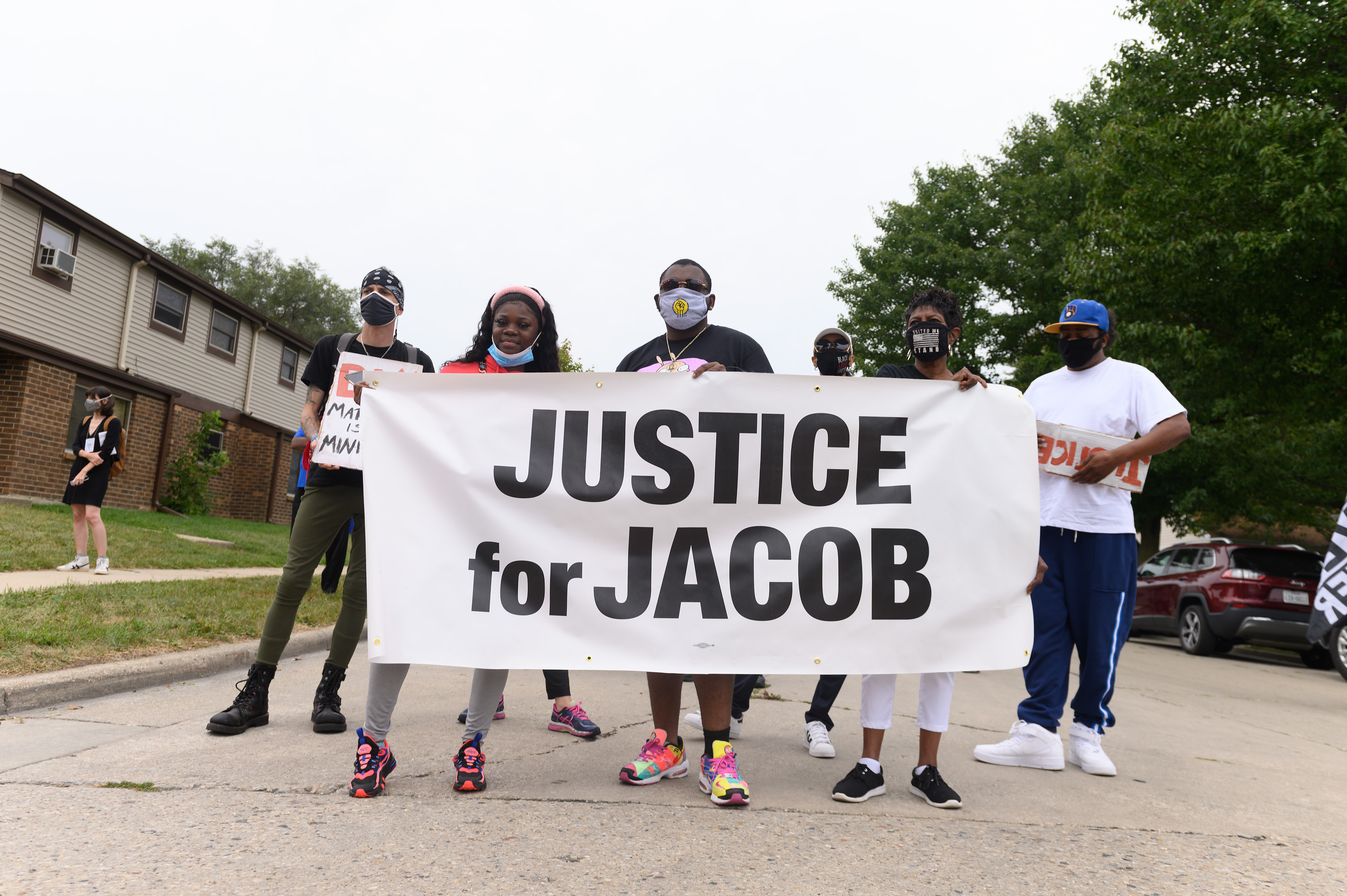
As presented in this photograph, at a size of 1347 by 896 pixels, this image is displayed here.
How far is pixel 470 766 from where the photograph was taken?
3457 mm

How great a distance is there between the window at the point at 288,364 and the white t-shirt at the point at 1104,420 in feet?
95.3

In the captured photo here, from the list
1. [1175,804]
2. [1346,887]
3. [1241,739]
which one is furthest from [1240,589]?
[1346,887]

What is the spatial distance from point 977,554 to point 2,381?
20.4m

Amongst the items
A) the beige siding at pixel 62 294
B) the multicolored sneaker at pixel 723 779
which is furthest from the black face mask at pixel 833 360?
the beige siding at pixel 62 294

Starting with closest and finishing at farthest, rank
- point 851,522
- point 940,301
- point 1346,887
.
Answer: point 1346,887
point 851,522
point 940,301

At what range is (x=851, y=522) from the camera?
3.73 m

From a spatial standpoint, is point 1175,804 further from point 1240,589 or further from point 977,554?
point 1240,589

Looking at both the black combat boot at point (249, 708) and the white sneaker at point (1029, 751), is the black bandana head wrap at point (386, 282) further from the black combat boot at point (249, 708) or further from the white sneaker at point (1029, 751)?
the white sneaker at point (1029, 751)

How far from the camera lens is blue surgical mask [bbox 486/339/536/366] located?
12.8 feet

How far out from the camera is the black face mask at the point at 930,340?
4012mm

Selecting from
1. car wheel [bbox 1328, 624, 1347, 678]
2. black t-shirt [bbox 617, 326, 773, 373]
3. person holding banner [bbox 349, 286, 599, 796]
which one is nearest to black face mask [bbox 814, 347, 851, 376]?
black t-shirt [bbox 617, 326, 773, 373]

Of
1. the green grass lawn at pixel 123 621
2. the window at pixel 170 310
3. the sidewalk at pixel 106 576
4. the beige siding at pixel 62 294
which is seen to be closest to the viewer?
the green grass lawn at pixel 123 621

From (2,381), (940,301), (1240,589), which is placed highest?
Result: (2,381)

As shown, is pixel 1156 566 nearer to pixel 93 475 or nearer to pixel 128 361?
pixel 93 475
